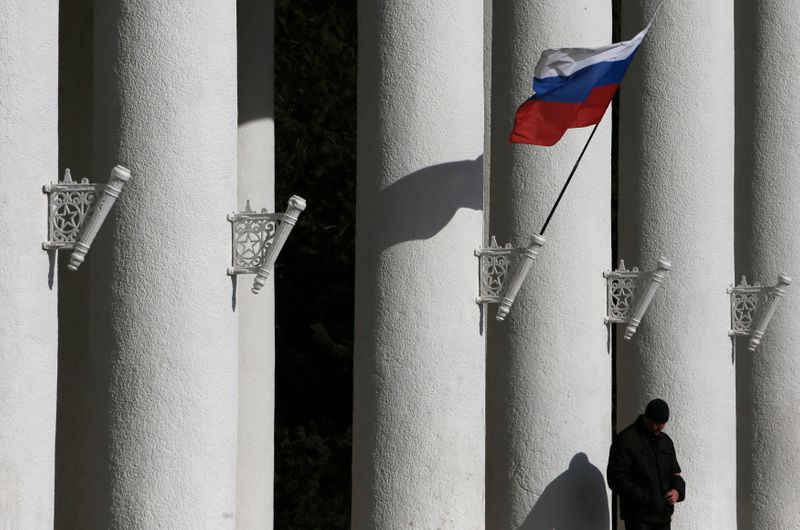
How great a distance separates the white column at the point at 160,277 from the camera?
103 feet

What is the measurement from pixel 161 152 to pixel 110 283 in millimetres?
2650

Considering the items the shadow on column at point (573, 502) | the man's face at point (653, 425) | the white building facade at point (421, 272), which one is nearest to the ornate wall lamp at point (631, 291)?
the white building facade at point (421, 272)

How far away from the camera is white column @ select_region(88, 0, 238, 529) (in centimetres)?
3133

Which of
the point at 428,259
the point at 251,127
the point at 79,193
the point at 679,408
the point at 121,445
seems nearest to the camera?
the point at 79,193

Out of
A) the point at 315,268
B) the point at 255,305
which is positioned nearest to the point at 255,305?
the point at 255,305

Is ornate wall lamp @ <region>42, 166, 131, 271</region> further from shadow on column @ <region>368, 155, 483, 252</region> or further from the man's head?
the man's head

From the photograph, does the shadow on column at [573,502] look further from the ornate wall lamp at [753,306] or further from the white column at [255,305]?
the white column at [255,305]

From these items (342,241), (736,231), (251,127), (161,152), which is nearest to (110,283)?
(161,152)

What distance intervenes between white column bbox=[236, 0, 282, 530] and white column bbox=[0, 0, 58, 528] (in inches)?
803

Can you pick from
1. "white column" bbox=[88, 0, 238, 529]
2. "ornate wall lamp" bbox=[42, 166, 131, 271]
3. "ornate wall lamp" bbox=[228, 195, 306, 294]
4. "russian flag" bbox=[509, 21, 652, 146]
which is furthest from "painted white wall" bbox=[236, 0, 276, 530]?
"ornate wall lamp" bbox=[42, 166, 131, 271]

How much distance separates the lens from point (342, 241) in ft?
276

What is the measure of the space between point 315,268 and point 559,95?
156 ft

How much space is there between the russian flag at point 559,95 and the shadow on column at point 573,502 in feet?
27.6

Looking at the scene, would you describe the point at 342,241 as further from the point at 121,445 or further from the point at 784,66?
the point at 121,445
